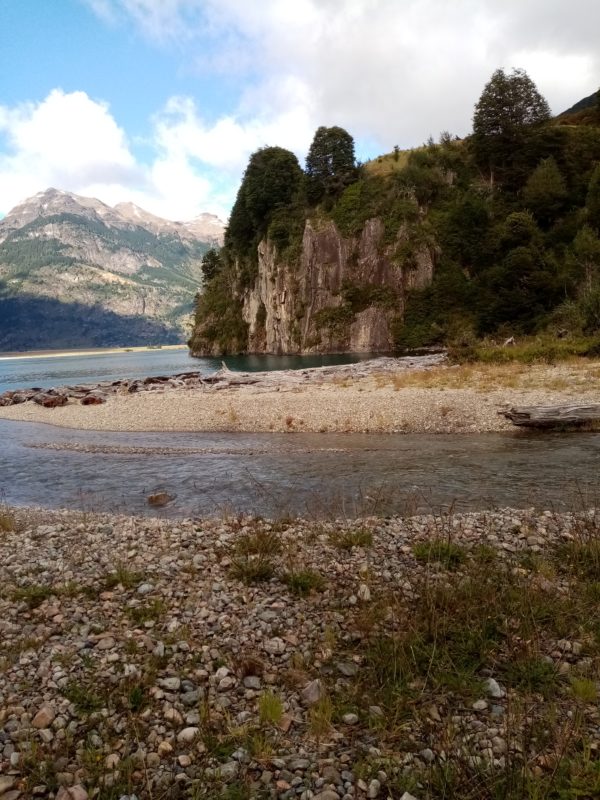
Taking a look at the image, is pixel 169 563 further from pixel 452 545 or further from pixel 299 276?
pixel 299 276

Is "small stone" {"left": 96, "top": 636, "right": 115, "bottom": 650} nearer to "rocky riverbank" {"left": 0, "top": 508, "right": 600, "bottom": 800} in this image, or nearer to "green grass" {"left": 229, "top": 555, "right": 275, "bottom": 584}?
"rocky riverbank" {"left": 0, "top": 508, "right": 600, "bottom": 800}

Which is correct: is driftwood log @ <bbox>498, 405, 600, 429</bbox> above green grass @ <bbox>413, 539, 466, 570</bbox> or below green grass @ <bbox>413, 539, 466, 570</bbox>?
above

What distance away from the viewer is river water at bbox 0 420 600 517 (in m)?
14.4

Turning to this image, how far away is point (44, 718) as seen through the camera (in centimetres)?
536

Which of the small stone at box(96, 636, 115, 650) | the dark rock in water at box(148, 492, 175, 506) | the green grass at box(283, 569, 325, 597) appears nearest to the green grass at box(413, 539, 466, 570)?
the green grass at box(283, 569, 325, 597)

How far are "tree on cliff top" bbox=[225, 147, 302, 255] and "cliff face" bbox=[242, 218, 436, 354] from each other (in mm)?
14843

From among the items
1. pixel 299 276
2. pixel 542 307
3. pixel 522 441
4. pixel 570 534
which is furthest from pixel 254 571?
pixel 299 276

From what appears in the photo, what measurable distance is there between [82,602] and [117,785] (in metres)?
4.01

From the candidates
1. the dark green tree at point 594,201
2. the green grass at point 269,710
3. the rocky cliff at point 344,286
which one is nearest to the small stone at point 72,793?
the green grass at point 269,710

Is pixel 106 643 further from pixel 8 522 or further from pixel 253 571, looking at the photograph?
pixel 8 522

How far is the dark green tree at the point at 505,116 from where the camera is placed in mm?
88938

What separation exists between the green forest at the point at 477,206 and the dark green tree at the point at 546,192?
0.60 ft

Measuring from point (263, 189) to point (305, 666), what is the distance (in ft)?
383

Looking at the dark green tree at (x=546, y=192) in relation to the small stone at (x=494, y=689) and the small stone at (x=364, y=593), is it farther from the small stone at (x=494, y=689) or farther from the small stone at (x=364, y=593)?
the small stone at (x=494, y=689)
